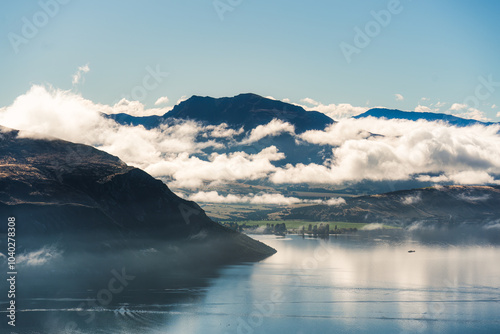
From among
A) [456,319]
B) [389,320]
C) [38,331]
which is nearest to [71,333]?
[38,331]

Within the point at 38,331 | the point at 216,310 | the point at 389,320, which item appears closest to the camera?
the point at 38,331

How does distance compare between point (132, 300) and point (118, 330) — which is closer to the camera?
point (118, 330)

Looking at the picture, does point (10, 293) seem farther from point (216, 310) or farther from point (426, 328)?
point (426, 328)

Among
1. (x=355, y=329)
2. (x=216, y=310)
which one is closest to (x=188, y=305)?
(x=216, y=310)

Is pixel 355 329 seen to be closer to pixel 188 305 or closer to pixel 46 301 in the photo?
pixel 188 305

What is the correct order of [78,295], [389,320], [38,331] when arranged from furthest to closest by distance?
[78,295], [389,320], [38,331]

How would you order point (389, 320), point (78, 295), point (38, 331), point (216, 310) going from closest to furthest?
point (38, 331) < point (389, 320) < point (216, 310) < point (78, 295)

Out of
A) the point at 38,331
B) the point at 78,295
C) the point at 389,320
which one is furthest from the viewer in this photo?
the point at 78,295

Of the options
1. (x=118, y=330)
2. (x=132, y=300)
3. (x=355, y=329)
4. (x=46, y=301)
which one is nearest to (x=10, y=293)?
(x=46, y=301)
